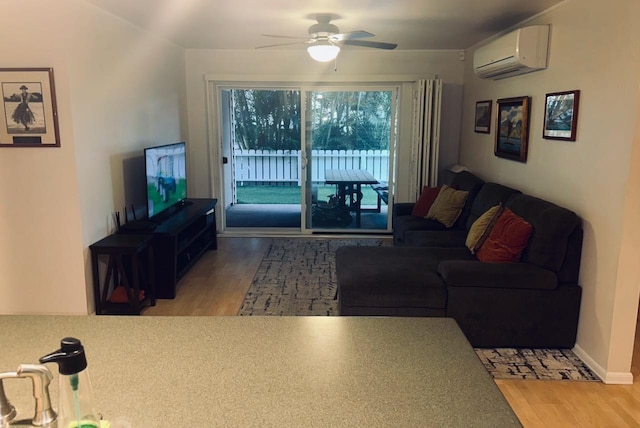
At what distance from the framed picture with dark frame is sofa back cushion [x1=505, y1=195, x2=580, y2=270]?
1913mm

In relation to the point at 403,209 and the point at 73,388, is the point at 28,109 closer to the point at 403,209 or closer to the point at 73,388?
the point at 73,388

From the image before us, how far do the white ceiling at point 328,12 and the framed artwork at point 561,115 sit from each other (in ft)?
2.31

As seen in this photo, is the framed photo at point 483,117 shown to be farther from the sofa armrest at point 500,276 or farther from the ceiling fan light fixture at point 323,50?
Answer: the sofa armrest at point 500,276

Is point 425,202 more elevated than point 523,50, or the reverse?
point 523,50

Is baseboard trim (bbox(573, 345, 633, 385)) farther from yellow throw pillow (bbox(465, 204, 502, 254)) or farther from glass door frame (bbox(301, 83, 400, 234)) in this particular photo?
glass door frame (bbox(301, 83, 400, 234))

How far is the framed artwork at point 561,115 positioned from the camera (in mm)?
3184

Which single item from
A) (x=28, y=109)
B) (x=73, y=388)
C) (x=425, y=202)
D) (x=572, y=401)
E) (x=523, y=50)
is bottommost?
(x=572, y=401)

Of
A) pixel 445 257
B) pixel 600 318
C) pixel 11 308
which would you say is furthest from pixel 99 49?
pixel 600 318

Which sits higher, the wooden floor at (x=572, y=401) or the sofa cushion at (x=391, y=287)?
the sofa cushion at (x=391, y=287)

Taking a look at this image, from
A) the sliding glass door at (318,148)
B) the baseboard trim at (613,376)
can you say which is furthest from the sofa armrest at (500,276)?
the sliding glass door at (318,148)

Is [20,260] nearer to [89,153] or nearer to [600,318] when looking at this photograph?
Answer: [89,153]

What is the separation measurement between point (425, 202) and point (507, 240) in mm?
1972

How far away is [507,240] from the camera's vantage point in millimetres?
3271

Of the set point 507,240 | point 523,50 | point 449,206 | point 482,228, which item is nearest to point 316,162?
point 449,206
